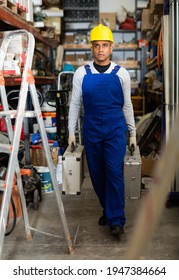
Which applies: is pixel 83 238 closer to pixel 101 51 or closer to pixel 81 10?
pixel 101 51

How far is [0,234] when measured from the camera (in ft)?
6.79

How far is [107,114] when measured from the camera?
9.65 ft

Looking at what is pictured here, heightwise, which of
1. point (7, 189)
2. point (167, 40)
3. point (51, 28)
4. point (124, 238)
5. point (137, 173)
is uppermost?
point (51, 28)

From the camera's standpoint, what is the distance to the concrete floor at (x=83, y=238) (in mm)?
2801

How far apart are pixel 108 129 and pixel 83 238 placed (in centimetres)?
94

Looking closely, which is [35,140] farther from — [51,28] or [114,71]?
[51,28]

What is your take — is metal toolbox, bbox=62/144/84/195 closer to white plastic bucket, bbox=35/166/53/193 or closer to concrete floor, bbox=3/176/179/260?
concrete floor, bbox=3/176/179/260

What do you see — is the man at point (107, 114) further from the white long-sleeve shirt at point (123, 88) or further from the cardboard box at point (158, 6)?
the cardboard box at point (158, 6)

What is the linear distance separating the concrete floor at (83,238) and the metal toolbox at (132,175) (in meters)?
0.20

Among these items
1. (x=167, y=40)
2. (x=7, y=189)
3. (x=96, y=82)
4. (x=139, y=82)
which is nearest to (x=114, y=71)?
(x=96, y=82)

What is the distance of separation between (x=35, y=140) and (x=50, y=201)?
2.92 ft

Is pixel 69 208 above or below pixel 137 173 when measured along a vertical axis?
below

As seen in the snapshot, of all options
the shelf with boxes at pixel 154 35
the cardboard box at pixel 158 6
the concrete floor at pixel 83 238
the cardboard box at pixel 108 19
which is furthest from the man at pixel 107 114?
the cardboard box at pixel 108 19

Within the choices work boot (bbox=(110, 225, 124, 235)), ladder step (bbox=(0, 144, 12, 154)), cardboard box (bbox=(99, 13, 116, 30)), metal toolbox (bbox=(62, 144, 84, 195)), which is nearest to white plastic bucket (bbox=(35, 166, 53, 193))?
metal toolbox (bbox=(62, 144, 84, 195))
